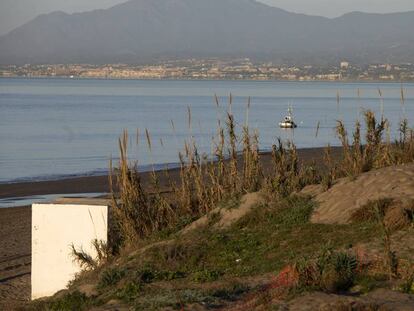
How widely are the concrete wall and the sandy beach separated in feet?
1.51

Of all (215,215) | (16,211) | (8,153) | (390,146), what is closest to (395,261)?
(215,215)

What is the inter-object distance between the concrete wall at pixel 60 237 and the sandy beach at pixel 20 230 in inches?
18.2

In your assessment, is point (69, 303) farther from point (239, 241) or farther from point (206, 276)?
point (239, 241)

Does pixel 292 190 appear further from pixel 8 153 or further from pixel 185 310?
pixel 8 153

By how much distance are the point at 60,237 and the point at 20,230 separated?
708 cm

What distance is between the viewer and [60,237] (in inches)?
530

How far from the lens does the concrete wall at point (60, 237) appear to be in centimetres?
1344

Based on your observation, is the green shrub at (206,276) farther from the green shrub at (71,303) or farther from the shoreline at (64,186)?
the shoreline at (64,186)

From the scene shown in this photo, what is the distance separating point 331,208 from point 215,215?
5.49 ft

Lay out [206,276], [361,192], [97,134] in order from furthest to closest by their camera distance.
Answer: [97,134], [361,192], [206,276]

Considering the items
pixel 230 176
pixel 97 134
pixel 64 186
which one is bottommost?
pixel 97 134

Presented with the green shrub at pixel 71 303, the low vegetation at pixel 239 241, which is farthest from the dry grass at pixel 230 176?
the green shrub at pixel 71 303

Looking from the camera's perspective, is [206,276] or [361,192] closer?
[206,276]

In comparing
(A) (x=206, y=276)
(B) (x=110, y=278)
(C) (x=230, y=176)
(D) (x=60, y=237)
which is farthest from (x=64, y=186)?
(A) (x=206, y=276)
